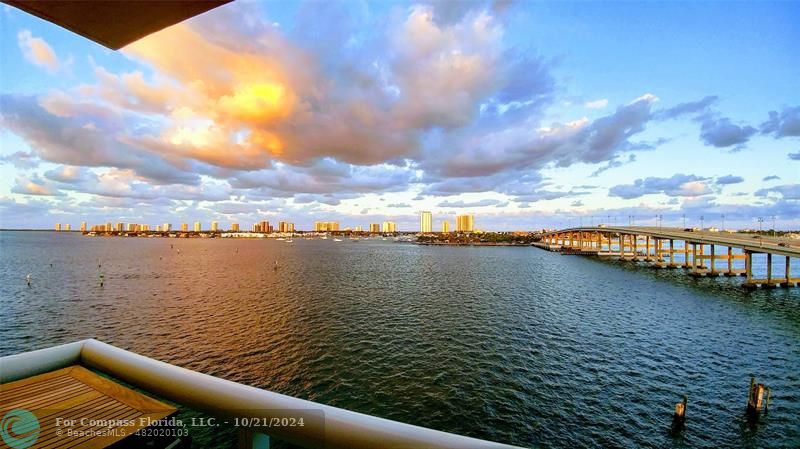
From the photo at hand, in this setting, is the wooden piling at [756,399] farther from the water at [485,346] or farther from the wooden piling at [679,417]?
the wooden piling at [679,417]

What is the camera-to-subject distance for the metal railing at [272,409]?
1.72 meters

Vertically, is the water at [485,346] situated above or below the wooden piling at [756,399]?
below

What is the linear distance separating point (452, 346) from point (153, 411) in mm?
23354

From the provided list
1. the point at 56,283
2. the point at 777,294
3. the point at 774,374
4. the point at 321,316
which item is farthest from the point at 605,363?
the point at 56,283

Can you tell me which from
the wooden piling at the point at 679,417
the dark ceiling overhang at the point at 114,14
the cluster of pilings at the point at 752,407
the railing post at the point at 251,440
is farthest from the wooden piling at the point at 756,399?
the dark ceiling overhang at the point at 114,14

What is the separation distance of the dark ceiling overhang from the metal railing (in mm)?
2610

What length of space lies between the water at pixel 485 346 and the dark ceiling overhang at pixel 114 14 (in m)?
16.3

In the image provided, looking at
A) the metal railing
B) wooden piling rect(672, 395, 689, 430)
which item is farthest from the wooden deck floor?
wooden piling rect(672, 395, 689, 430)

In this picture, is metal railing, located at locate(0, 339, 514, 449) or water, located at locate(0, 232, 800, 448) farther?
water, located at locate(0, 232, 800, 448)

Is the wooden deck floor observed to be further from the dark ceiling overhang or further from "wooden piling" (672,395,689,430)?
"wooden piling" (672,395,689,430)

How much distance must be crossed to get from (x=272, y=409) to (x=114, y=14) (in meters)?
3.12

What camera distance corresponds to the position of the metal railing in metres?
1.72

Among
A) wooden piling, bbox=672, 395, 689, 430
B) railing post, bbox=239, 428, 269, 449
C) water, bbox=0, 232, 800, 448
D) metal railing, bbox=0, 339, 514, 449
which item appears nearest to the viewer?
metal railing, bbox=0, 339, 514, 449

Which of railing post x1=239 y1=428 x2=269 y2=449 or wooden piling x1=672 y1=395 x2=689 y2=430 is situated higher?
railing post x1=239 y1=428 x2=269 y2=449
